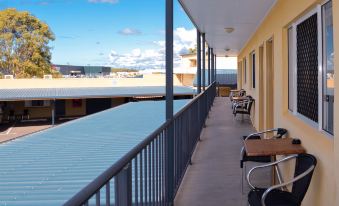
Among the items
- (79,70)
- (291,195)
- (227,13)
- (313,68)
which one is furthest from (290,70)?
(79,70)

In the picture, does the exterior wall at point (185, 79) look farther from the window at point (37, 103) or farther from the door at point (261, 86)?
the door at point (261, 86)

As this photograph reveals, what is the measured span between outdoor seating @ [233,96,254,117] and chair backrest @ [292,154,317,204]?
5940mm

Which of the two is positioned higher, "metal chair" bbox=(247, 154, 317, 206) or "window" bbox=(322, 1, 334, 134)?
"window" bbox=(322, 1, 334, 134)

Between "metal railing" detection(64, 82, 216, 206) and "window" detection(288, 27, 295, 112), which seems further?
"window" detection(288, 27, 295, 112)

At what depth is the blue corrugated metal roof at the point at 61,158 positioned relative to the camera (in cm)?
378

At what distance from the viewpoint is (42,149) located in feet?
19.9

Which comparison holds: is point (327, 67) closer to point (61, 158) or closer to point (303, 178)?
point (303, 178)

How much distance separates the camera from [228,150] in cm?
611

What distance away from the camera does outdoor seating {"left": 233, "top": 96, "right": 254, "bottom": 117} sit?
29.2 feet

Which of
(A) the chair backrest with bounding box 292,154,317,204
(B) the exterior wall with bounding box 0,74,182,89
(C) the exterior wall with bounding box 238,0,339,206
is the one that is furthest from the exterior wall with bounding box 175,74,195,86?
(A) the chair backrest with bounding box 292,154,317,204

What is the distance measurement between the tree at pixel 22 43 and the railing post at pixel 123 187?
3883 cm

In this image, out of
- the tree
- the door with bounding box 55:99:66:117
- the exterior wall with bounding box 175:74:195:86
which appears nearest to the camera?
the door with bounding box 55:99:66:117

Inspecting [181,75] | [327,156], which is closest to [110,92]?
[181,75]

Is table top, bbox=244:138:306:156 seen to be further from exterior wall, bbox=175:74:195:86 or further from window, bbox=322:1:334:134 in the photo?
exterior wall, bbox=175:74:195:86
